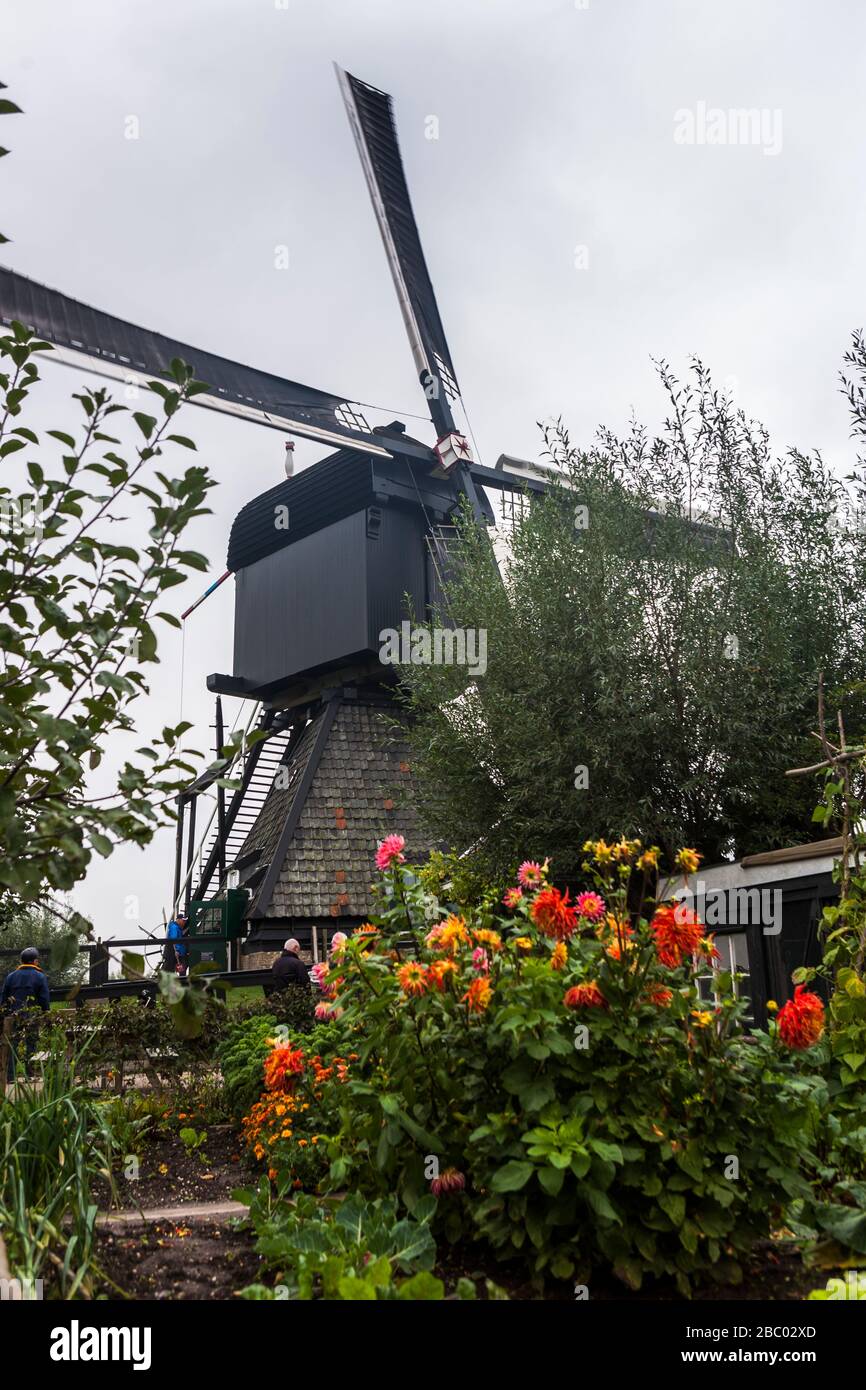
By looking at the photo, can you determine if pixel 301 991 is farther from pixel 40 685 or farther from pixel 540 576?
pixel 540 576

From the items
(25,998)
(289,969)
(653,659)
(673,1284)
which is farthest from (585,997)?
(653,659)

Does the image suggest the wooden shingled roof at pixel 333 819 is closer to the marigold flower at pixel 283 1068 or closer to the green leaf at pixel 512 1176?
the marigold flower at pixel 283 1068

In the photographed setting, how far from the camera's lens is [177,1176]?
539cm

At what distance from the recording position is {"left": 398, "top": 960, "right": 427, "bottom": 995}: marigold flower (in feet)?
10.7

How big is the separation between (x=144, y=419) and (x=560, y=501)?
501 inches

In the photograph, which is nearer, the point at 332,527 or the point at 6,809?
the point at 6,809

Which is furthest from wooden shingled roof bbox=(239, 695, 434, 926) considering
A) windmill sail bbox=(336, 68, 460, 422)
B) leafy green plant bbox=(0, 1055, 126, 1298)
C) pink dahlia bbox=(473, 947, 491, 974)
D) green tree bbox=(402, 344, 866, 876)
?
pink dahlia bbox=(473, 947, 491, 974)

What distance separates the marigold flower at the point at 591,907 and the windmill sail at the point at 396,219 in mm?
18555

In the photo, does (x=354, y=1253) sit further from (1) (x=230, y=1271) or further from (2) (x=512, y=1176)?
(1) (x=230, y=1271)

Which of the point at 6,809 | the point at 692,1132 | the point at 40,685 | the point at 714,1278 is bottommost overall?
the point at 714,1278

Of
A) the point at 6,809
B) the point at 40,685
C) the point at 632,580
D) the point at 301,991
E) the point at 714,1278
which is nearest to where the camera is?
the point at 6,809

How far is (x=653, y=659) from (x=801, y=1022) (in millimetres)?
9967
